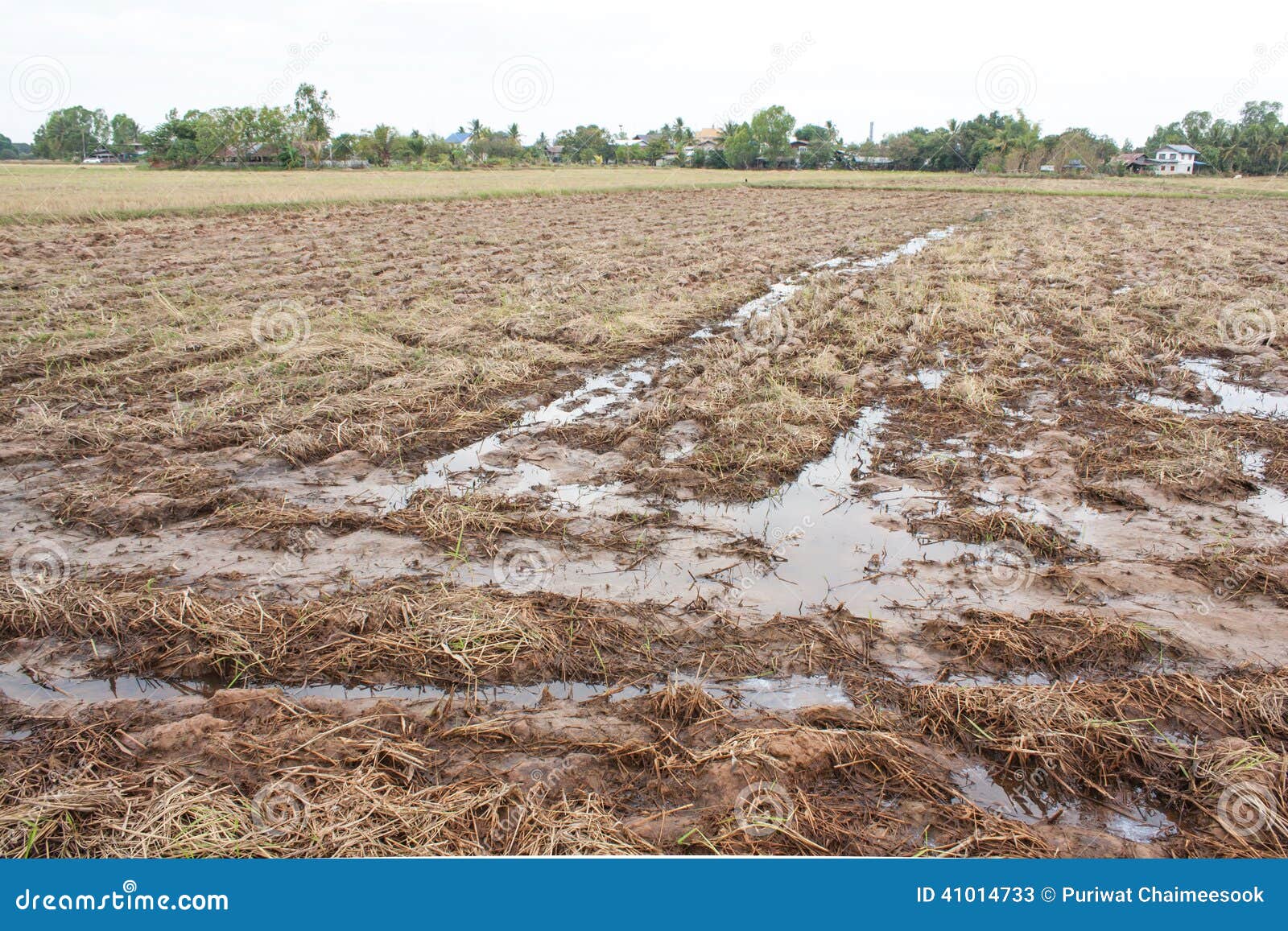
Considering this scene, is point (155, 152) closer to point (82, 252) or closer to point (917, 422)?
point (82, 252)

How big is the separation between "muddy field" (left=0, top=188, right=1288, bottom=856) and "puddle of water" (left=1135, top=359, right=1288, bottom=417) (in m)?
0.05

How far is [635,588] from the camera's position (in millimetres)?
3676

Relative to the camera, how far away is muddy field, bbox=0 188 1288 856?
242 cm

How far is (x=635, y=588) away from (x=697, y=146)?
245 feet

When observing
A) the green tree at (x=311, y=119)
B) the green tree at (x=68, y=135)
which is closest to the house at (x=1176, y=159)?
the green tree at (x=311, y=119)

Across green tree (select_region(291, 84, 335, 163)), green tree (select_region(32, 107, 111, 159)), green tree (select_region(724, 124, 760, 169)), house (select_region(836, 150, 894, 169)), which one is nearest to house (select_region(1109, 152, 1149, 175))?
house (select_region(836, 150, 894, 169))

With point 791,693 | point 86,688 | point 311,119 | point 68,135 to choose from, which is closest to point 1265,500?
point 791,693

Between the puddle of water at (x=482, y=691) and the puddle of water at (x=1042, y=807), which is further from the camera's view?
the puddle of water at (x=482, y=691)

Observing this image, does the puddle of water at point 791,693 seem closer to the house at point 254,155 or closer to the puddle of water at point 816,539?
the puddle of water at point 816,539

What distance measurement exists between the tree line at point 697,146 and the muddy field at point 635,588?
53.3 metres

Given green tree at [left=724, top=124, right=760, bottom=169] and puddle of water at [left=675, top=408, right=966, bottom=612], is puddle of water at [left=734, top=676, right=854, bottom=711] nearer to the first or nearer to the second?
puddle of water at [left=675, top=408, right=966, bottom=612]

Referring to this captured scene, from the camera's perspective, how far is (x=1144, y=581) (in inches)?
145

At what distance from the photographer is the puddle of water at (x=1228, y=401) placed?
6277 millimetres

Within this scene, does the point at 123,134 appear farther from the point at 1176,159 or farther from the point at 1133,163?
the point at 1176,159
